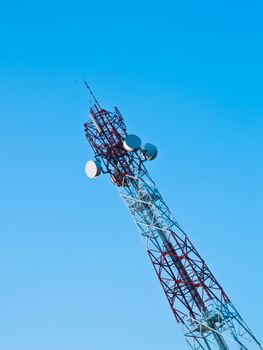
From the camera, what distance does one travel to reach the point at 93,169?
1230 inches

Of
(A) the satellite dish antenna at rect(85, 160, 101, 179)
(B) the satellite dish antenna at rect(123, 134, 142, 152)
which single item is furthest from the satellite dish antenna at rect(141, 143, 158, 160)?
(A) the satellite dish antenna at rect(85, 160, 101, 179)

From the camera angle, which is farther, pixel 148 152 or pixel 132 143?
pixel 148 152

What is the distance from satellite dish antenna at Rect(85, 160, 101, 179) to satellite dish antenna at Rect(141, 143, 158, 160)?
3.43m

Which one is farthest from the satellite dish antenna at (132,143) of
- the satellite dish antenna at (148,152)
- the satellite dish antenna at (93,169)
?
the satellite dish antenna at (93,169)

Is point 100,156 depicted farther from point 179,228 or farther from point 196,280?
point 196,280

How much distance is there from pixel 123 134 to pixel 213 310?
1449 centimetres

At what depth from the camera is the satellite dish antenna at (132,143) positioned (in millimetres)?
30859

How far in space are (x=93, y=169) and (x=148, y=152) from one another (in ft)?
14.0

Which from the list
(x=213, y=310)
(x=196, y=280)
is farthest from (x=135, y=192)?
(x=213, y=310)

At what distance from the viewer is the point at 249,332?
2488 cm

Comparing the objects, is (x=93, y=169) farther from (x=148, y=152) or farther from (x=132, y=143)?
(x=148, y=152)

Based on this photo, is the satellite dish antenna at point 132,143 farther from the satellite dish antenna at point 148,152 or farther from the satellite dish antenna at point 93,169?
the satellite dish antenna at point 93,169

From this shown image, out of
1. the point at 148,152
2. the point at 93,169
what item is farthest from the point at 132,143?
the point at 93,169

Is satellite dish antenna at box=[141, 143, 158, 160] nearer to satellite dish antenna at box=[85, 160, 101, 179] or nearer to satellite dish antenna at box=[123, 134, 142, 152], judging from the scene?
satellite dish antenna at box=[123, 134, 142, 152]
